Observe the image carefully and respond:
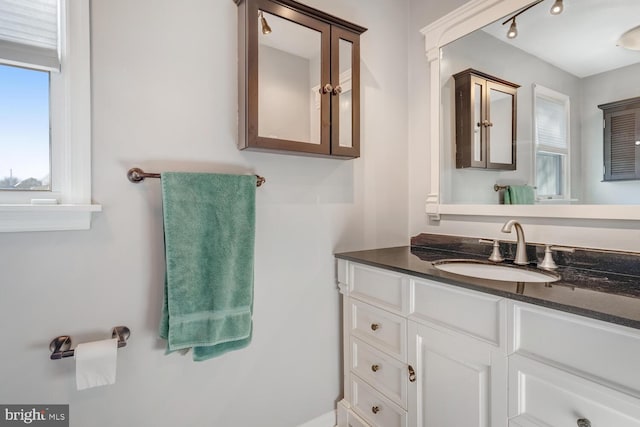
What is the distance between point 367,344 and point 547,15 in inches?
64.8

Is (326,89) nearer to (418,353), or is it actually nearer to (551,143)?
(551,143)

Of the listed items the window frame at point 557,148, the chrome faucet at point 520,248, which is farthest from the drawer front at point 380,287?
the window frame at point 557,148

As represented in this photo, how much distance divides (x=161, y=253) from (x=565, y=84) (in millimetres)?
1783

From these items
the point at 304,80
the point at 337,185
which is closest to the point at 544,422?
the point at 337,185

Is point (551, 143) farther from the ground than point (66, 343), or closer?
farther from the ground

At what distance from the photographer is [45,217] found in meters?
0.96

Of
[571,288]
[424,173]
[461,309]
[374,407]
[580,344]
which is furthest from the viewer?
[424,173]

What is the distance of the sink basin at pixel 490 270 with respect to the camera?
1.22 m

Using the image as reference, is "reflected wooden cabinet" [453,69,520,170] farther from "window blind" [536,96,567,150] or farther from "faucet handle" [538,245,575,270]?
"faucet handle" [538,245,575,270]

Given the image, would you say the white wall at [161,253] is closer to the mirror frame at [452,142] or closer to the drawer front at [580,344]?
the mirror frame at [452,142]

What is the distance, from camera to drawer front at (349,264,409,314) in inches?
48.3

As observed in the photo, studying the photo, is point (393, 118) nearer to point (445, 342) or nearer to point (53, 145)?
point (445, 342)

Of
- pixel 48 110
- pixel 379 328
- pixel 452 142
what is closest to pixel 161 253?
pixel 48 110

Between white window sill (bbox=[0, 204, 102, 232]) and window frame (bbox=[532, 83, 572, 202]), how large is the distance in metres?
1.75
